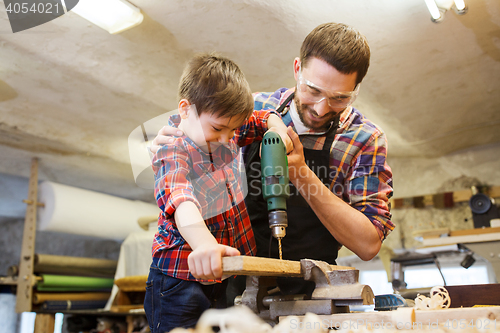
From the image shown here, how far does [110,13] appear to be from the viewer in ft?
8.62

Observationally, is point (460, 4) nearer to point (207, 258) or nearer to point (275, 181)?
point (275, 181)

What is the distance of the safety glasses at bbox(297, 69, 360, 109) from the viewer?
1607 mm

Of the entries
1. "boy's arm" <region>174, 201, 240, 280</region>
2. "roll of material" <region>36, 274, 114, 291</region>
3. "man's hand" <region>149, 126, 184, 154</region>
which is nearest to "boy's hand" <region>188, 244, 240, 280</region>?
"boy's arm" <region>174, 201, 240, 280</region>

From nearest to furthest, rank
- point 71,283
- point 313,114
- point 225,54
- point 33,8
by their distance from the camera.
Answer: point 313,114 → point 33,8 → point 225,54 → point 71,283

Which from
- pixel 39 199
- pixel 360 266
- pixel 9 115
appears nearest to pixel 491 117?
pixel 360 266

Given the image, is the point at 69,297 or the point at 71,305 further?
the point at 69,297

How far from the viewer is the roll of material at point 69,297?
4.77 metres

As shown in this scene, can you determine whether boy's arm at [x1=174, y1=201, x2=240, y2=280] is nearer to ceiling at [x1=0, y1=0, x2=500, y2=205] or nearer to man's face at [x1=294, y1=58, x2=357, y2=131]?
man's face at [x1=294, y1=58, x2=357, y2=131]

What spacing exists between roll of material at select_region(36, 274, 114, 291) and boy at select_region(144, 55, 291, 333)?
165 inches

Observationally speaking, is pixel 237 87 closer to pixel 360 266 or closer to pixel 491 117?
pixel 491 117

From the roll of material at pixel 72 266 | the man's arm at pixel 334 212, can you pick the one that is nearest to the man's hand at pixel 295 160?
the man's arm at pixel 334 212

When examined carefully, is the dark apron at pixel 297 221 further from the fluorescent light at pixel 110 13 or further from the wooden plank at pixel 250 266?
the fluorescent light at pixel 110 13

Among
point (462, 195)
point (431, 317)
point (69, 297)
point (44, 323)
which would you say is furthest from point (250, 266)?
point (462, 195)
